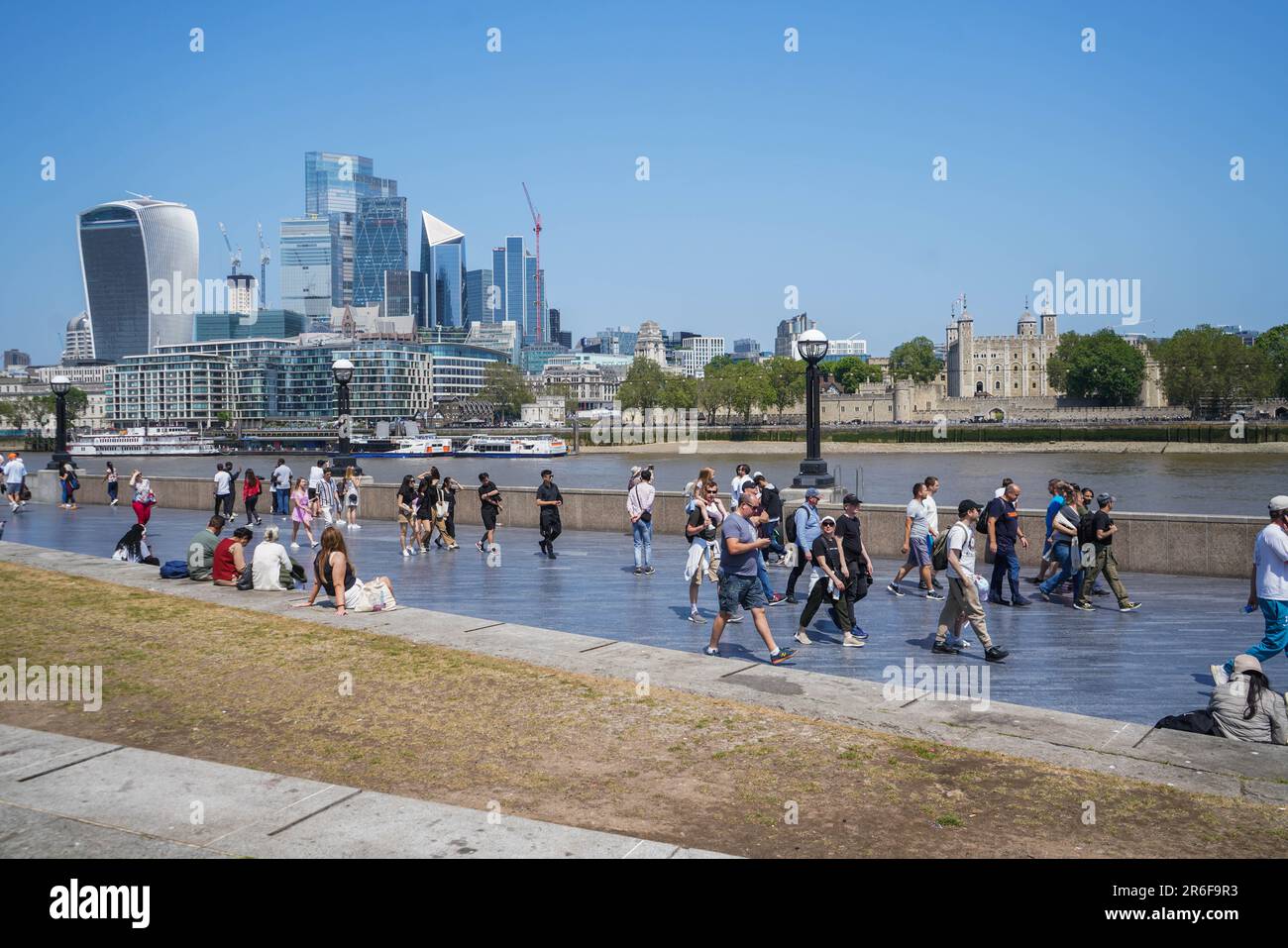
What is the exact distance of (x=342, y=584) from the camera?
12.8 metres

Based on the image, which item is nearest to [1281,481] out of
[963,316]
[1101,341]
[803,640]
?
[803,640]

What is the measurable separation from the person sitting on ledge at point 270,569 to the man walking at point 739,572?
22.0ft

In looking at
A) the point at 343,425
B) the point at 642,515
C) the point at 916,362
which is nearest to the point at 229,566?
the point at 642,515

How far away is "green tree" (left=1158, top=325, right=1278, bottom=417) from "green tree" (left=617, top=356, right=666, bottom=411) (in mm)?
70120

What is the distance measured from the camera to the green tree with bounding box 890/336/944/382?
176500mm

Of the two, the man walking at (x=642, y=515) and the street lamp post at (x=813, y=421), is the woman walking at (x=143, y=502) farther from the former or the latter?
the street lamp post at (x=813, y=421)

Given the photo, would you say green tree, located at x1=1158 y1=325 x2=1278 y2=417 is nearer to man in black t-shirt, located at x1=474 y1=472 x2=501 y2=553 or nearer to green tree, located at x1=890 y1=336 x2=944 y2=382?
green tree, located at x1=890 y1=336 x2=944 y2=382

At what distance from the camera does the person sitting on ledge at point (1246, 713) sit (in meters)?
7.89

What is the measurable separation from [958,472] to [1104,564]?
7585 centimetres

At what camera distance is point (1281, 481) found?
221 ft

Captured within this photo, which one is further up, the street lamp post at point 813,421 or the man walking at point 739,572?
the street lamp post at point 813,421

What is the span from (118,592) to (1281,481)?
72.7 metres

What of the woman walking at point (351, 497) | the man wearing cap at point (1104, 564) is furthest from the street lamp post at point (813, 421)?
the woman walking at point (351, 497)
